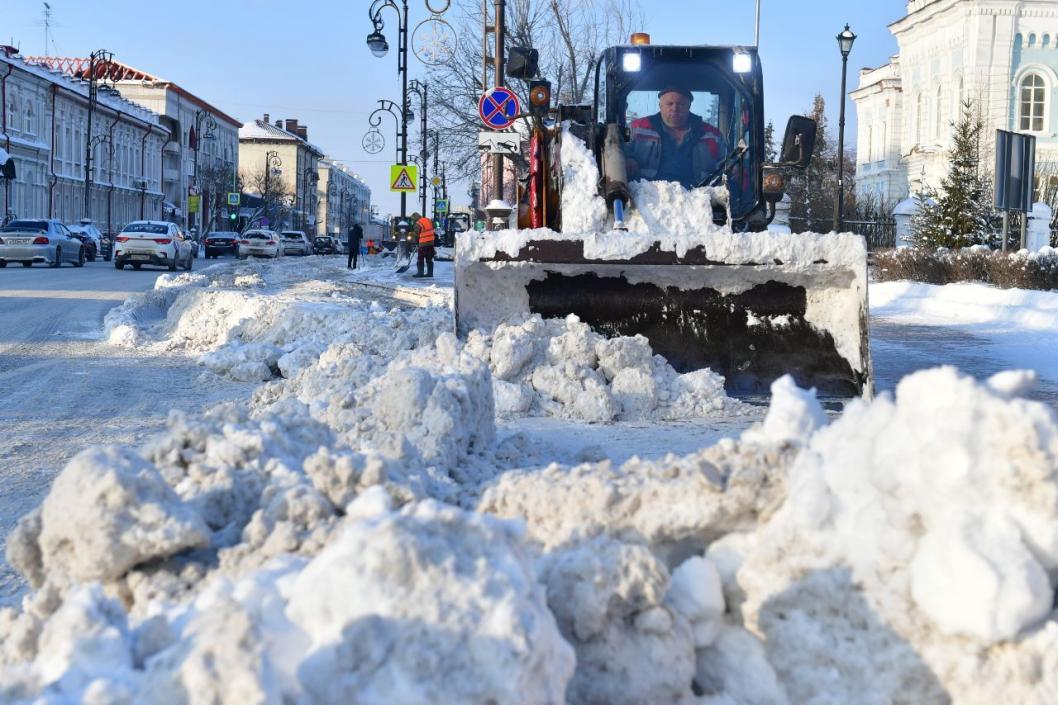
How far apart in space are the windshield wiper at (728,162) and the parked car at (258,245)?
4658cm

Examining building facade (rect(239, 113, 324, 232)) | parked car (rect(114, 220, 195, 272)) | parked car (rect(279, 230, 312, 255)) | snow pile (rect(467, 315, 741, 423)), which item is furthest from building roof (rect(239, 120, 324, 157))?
snow pile (rect(467, 315, 741, 423))

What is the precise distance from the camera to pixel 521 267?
7781 millimetres

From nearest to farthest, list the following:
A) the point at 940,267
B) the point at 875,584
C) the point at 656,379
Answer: the point at 875,584 < the point at 656,379 < the point at 940,267

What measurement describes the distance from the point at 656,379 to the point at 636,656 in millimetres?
4542

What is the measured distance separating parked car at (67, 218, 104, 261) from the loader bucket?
36.1 meters

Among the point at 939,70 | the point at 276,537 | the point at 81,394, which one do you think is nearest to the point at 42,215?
the point at 939,70

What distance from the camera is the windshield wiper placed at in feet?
31.6

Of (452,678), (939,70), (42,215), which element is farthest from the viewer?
(42,215)

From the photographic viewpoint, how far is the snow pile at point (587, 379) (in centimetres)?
655

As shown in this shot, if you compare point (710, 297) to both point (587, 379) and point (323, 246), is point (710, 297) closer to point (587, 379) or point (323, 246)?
point (587, 379)

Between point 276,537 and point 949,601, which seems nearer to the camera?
point 949,601

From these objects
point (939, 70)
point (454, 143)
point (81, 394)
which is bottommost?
point (81, 394)

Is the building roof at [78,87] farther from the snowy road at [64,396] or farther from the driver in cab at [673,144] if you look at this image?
the driver in cab at [673,144]

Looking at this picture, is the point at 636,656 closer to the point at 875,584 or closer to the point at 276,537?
the point at 875,584
